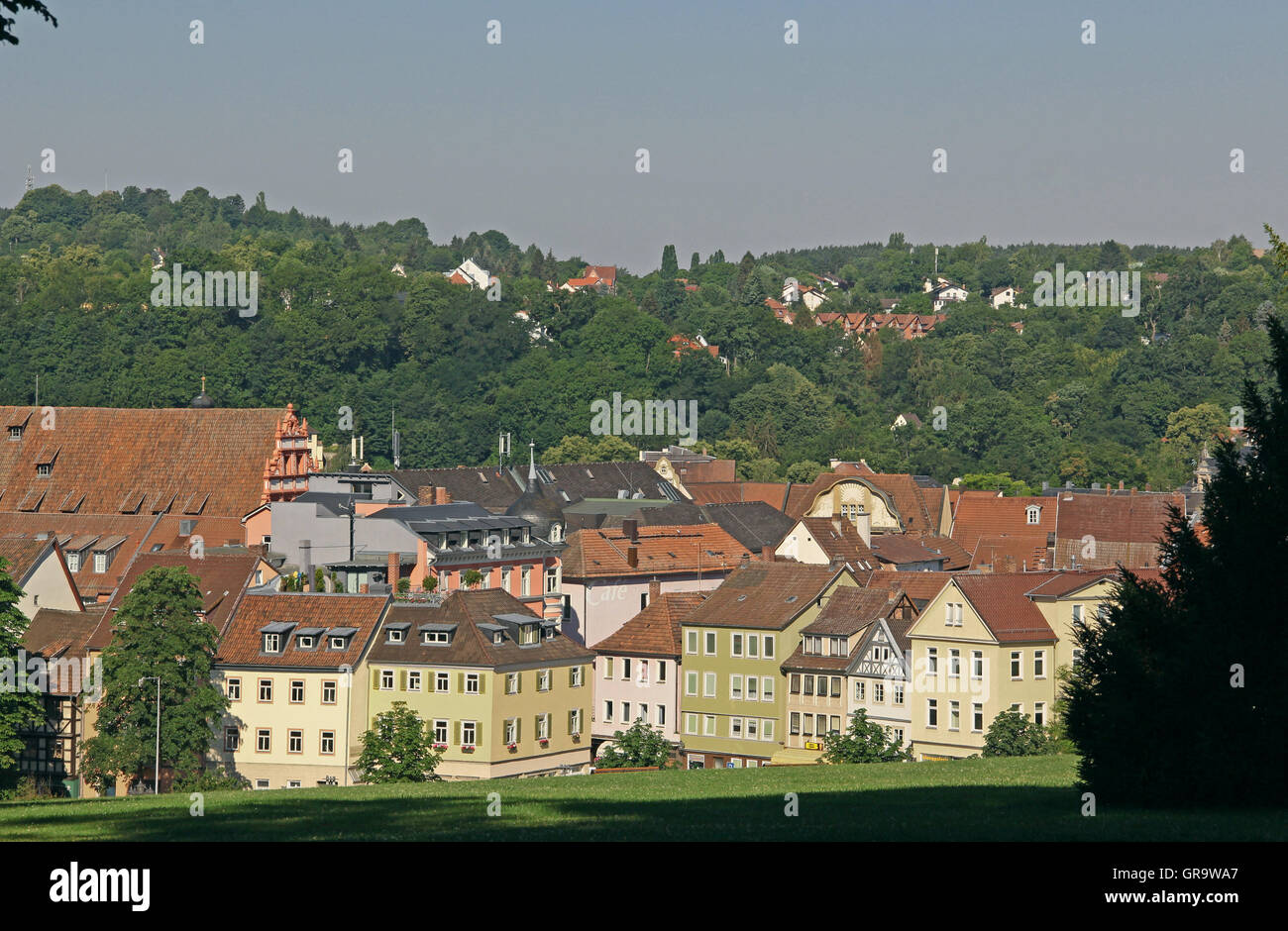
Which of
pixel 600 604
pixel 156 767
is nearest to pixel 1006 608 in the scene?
pixel 600 604

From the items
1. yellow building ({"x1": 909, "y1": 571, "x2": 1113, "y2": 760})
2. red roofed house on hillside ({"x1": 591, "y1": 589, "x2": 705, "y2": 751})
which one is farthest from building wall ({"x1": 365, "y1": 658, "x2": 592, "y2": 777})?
yellow building ({"x1": 909, "y1": 571, "x2": 1113, "y2": 760})

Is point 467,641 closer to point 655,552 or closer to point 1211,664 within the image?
point 655,552

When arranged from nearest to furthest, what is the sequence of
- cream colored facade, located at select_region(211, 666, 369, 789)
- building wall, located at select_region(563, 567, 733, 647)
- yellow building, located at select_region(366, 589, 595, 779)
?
1. cream colored facade, located at select_region(211, 666, 369, 789)
2. yellow building, located at select_region(366, 589, 595, 779)
3. building wall, located at select_region(563, 567, 733, 647)

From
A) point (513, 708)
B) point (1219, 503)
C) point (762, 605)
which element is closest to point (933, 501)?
point (762, 605)

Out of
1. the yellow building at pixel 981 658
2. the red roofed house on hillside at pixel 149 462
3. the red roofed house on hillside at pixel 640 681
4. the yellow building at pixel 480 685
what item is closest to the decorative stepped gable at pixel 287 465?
the red roofed house on hillside at pixel 149 462

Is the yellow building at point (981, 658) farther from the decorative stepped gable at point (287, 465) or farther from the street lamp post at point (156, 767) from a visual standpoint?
the decorative stepped gable at point (287, 465)

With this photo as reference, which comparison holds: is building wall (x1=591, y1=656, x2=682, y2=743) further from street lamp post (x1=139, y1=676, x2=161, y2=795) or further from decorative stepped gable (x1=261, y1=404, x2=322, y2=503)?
decorative stepped gable (x1=261, y1=404, x2=322, y2=503)
